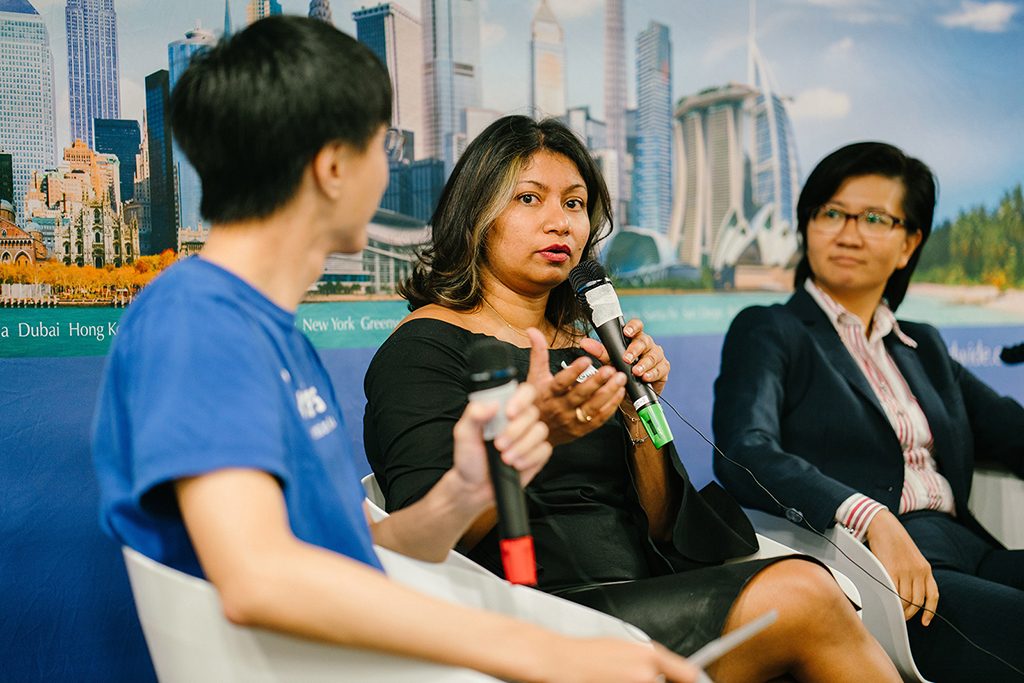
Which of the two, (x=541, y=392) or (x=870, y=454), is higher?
(x=541, y=392)

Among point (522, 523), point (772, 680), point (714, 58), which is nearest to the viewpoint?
point (522, 523)

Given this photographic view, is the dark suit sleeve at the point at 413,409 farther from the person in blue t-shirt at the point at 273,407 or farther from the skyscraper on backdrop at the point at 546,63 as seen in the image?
the skyscraper on backdrop at the point at 546,63

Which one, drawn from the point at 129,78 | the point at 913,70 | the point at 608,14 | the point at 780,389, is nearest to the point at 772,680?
the point at 780,389

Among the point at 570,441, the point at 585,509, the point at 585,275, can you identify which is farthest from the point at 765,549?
the point at 585,275

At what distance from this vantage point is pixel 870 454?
79.7 inches

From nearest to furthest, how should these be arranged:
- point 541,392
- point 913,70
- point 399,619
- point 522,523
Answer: point 399,619
point 522,523
point 541,392
point 913,70

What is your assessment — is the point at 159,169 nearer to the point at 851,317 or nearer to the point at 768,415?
the point at 768,415

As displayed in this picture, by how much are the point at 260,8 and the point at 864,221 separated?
1445mm

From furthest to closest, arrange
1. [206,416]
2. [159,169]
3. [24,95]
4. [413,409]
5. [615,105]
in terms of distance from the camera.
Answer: [615,105], [159,169], [24,95], [413,409], [206,416]

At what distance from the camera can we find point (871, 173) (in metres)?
2.19

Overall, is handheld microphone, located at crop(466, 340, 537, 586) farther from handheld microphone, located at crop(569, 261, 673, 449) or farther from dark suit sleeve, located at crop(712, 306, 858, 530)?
dark suit sleeve, located at crop(712, 306, 858, 530)

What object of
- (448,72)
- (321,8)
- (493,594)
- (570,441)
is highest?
(321,8)

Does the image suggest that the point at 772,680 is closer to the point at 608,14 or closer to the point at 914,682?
the point at 914,682

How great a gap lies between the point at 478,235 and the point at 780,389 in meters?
0.78
